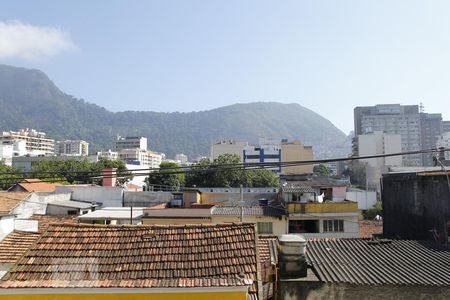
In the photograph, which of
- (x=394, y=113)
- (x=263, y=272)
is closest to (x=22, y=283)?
(x=263, y=272)

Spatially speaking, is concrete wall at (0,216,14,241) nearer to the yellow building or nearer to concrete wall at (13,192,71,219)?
the yellow building

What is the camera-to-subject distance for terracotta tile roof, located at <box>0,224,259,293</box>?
7.22 m

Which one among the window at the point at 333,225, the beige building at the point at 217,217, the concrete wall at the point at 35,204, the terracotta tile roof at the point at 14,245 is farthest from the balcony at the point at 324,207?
the concrete wall at the point at 35,204

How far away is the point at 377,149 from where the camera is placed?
10500 centimetres

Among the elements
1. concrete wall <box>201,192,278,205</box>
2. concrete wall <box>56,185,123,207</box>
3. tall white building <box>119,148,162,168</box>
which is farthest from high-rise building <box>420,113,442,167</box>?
concrete wall <box>56,185,123,207</box>

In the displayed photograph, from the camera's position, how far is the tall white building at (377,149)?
307 feet

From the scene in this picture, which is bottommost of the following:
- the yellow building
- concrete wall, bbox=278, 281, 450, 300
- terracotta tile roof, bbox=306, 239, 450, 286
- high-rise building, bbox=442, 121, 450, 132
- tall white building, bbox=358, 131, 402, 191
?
concrete wall, bbox=278, 281, 450, 300

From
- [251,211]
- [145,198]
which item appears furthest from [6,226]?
[145,198]

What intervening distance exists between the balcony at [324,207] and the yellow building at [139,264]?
19.2 m

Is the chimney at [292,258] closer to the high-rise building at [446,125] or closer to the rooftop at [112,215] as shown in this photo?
the rooftop at [112,215]

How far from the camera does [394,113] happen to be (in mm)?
152250

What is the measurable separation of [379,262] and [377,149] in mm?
101289

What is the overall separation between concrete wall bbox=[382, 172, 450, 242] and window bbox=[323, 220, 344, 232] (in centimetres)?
1055

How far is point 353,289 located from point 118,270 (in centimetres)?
435
